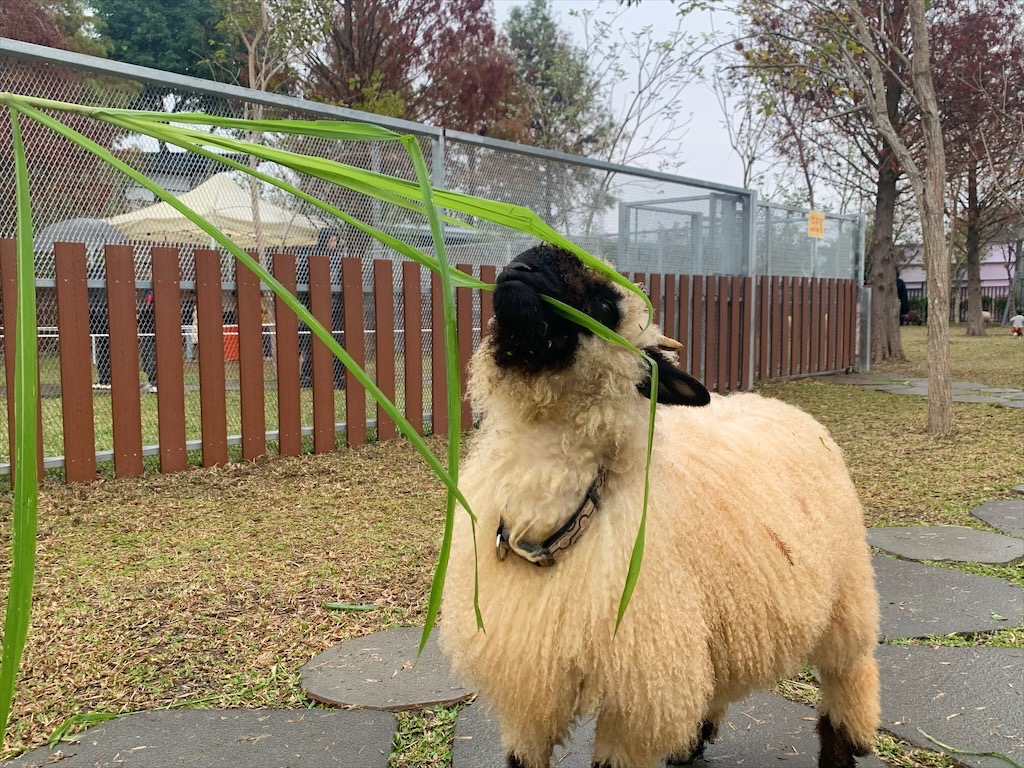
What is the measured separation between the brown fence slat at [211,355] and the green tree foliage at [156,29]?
18.0m

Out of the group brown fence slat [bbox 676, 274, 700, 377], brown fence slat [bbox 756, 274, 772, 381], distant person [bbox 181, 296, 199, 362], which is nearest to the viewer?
distant person [bbox 181, 296, 199, 362]

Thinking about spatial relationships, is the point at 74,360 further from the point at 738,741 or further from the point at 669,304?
the point at 669,304

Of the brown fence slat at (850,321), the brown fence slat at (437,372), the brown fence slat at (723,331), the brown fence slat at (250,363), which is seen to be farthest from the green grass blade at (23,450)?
the brown fence slat at (850,321)

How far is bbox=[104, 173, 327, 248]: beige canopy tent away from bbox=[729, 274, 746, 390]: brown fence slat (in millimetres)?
5346

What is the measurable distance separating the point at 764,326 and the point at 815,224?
2.29 m

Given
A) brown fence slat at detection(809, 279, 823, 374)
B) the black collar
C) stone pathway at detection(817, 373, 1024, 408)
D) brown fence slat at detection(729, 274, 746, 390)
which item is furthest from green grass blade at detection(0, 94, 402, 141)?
brown fence slat at detection(809, 279, 823, 374)

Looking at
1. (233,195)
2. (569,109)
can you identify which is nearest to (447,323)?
(233,195)

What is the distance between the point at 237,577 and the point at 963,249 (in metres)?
36.9

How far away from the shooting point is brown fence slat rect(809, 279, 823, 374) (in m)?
11.3

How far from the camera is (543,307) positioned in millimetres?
1416

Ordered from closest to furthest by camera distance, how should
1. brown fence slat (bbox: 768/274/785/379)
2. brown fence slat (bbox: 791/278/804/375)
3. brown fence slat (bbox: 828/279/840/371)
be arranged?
brown fence slat (bbox: 768/274/785/379), brown fence slat (bbox: 791/278/804/375), brown fence slat (bbox: 828/279/840/371)

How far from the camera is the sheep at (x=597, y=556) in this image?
154cm

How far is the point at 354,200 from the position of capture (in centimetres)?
610

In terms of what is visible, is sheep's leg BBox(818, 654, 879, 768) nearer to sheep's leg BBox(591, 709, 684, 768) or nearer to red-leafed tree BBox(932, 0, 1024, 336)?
sheep's leg BBox(591, 709, 684, 768)
